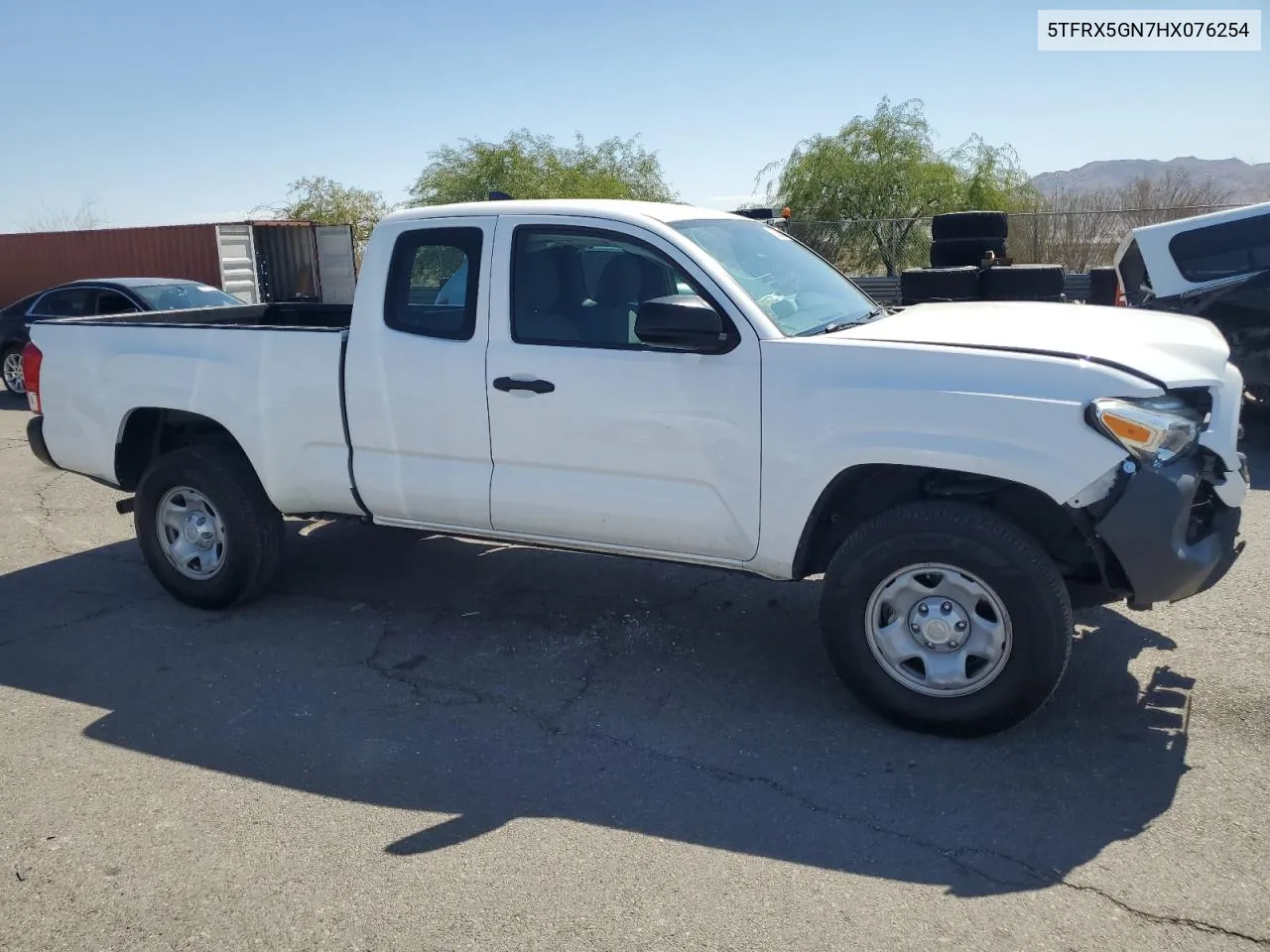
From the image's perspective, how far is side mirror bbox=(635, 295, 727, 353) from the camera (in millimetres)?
4242

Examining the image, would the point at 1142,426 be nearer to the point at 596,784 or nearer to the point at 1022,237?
the point at 596,784

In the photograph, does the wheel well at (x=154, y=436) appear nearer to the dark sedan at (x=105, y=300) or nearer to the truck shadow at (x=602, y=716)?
the truck shadow at (x=602, y=716)

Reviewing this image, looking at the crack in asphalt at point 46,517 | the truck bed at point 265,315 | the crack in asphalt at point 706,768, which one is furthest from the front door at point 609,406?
the crack in asphalt at point 46,517

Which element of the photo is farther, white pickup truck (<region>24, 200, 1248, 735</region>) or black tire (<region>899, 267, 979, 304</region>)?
black tire (<region>899, 267, 979, 304</region>)

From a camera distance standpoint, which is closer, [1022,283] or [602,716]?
[602,716]

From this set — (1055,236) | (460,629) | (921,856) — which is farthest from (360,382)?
(1055,236)

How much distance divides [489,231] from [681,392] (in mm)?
1256

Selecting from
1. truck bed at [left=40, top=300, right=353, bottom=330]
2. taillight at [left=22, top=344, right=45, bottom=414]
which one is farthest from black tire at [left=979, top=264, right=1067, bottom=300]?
taillight at [left=22, top=344, right=45, bottom=414]

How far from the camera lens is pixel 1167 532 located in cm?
377

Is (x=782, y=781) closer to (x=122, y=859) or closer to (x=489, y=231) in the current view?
(x=122, y=859)

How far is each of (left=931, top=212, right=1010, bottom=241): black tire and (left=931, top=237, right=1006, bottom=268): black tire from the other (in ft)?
0.24

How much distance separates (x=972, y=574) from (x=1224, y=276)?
21.5 ft

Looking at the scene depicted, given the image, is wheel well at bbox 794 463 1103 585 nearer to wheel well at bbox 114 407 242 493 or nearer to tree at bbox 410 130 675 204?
wheel well at bbox 114 407 242 493

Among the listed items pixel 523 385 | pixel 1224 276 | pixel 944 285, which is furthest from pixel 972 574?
pixel 944 285
